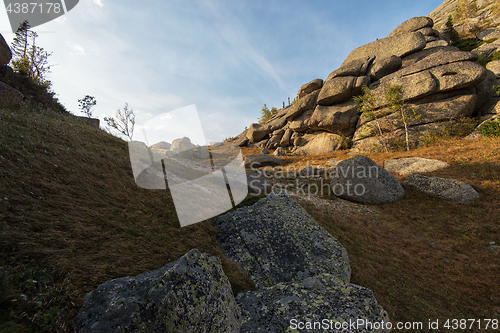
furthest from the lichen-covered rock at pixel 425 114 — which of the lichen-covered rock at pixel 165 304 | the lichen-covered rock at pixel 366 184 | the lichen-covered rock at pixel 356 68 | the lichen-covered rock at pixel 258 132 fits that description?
the lichen-covered rock at pixel 165 304

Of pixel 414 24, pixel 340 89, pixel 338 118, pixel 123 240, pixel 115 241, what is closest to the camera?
pixel 115 241

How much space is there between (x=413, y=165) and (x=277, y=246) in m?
22.1

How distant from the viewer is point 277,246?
670 cm

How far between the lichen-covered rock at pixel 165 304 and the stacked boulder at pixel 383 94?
118ft

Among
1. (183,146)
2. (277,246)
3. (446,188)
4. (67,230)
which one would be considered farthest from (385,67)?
(67,230)

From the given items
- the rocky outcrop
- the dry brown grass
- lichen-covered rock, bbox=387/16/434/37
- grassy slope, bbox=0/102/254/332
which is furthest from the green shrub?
grassy slope, bbox=0/102/254/332

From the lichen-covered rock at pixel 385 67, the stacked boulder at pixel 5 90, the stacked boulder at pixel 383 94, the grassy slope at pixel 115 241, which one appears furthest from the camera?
the lichen-covered rock at pixel 385 67

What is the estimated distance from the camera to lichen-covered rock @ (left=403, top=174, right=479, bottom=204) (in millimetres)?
14461

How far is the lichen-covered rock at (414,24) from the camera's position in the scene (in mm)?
39247

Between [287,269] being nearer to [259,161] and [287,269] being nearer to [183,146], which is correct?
[259,161]

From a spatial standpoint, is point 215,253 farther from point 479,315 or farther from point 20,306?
point 479,315

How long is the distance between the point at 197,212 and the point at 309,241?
4.56 m

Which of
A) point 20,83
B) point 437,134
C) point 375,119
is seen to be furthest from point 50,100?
point 437,134

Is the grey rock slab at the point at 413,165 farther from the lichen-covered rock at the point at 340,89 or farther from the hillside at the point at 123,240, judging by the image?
the lichen-covered rock at the point at 340,89
